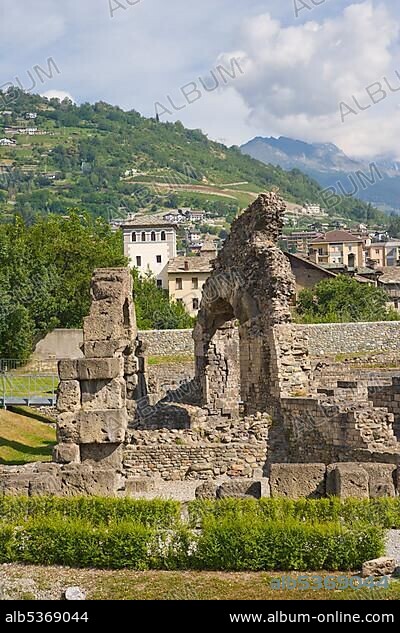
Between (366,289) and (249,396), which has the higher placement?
(366,289)

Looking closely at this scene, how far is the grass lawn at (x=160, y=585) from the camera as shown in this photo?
39.5 feet

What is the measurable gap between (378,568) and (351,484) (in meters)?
3.47

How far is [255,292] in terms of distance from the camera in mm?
26219

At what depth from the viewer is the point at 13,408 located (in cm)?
3662

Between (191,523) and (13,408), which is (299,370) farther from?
(13,408)

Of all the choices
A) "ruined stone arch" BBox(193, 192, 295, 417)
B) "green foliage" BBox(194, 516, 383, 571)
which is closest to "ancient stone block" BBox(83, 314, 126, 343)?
"ruined stone arch" BBox(193, 192, 295, 417)

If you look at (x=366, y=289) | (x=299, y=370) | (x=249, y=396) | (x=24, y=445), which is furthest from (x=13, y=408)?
(x=366, y=289)

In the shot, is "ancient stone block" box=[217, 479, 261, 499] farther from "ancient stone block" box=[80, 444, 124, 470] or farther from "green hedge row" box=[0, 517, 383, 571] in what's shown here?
"ancient stone block" box=[80, 444, 124, 470]

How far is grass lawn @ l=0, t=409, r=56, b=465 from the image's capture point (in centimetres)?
2738

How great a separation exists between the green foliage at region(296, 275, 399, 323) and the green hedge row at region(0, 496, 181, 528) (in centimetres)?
5689

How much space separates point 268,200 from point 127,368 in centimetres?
661

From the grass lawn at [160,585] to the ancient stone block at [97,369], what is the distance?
7.08 metres

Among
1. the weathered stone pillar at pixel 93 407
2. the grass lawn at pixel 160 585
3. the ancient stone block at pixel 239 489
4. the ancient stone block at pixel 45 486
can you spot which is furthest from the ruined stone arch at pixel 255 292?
the grass lawn at pixel 160 585
